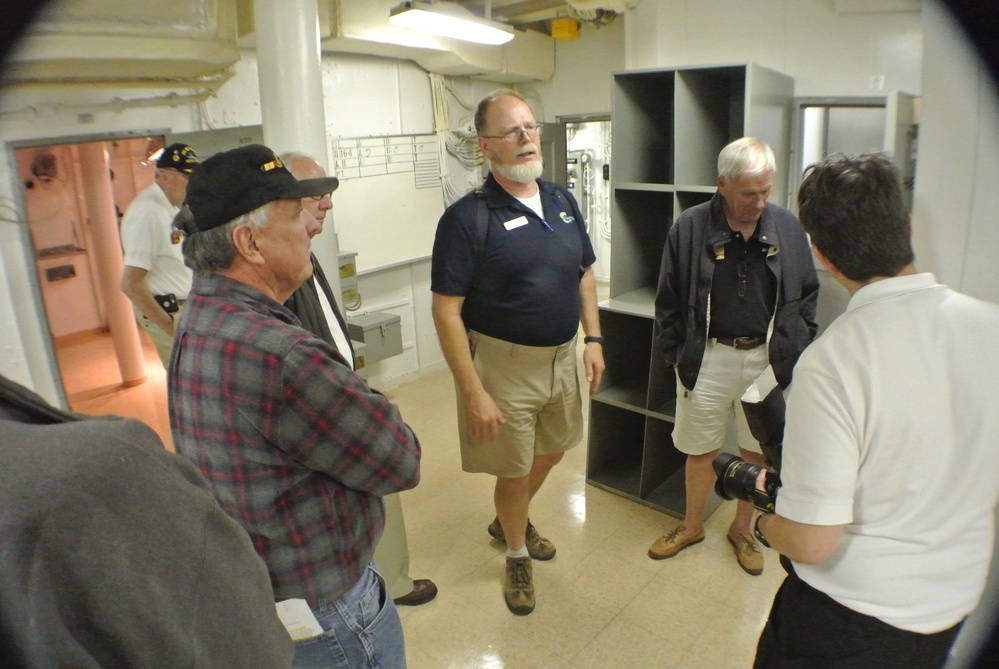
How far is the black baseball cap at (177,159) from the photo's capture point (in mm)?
2104

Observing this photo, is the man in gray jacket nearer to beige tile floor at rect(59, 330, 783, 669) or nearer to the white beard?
beige tile floor at rect(59, 330, 783, 669)

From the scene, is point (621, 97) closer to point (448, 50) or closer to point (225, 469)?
point (448, 50)

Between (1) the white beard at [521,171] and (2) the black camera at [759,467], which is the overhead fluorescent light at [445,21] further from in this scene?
(2) the black camera at [759,467]

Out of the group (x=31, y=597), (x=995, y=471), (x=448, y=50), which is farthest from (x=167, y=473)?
(x=448, y=50)

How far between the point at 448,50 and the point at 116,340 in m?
2.59

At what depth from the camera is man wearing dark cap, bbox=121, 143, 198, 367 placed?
2123 millimetres

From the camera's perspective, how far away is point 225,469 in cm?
82

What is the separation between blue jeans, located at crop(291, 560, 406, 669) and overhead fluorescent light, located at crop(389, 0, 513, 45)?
2.45 m

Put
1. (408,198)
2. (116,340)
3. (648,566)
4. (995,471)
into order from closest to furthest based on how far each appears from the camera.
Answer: (995,471) → (648,566) → (116,340) → (408,198)

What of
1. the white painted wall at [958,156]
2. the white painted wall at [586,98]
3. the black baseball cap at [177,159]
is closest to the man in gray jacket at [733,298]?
the white painted wall at [586,98]

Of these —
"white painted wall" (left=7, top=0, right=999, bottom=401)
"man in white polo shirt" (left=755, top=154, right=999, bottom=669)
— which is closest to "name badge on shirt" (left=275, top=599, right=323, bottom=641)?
"white painted wall" (left=7, top=0, right=999, bottom=401)

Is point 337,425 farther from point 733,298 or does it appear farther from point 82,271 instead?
point 82,271

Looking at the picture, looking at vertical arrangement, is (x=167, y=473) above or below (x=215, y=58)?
below

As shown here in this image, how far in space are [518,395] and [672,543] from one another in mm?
858
